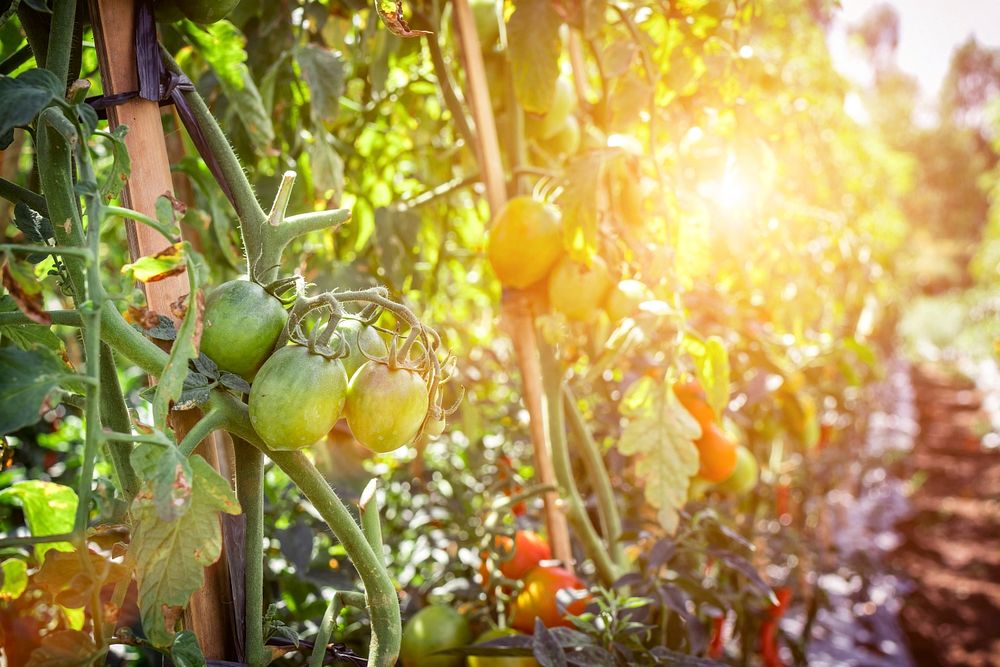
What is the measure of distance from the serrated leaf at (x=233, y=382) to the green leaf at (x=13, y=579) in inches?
6.2

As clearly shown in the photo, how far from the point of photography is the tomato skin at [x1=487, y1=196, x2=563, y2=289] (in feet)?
3.05

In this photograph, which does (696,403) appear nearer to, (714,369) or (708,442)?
(708,442)

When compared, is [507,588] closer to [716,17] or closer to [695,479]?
[695,479]

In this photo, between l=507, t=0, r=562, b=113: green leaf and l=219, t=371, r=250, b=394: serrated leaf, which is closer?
l=219, t=371, r=250, b=394: serrated leaf

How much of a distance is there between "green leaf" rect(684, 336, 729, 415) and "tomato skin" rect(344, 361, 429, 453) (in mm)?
518

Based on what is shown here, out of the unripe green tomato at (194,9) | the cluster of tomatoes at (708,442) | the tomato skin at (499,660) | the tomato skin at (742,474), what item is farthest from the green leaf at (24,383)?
the tomato skin at (742,474)

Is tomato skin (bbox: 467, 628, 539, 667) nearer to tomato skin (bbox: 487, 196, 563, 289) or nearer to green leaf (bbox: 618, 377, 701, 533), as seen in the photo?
green leaf (bbox: 618, 377, 701, 533)

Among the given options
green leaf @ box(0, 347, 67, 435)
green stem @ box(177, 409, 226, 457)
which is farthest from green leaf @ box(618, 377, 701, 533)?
green leaf @ box(0, 347, 67, 435)

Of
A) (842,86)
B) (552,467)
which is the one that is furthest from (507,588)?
(842,86)

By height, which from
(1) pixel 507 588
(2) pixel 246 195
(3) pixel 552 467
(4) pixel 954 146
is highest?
(4) pixel 954 146

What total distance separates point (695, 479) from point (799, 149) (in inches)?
55.2

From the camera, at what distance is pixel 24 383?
1.28ft

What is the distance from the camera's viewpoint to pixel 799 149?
2176mm

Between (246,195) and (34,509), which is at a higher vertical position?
(246,195)
